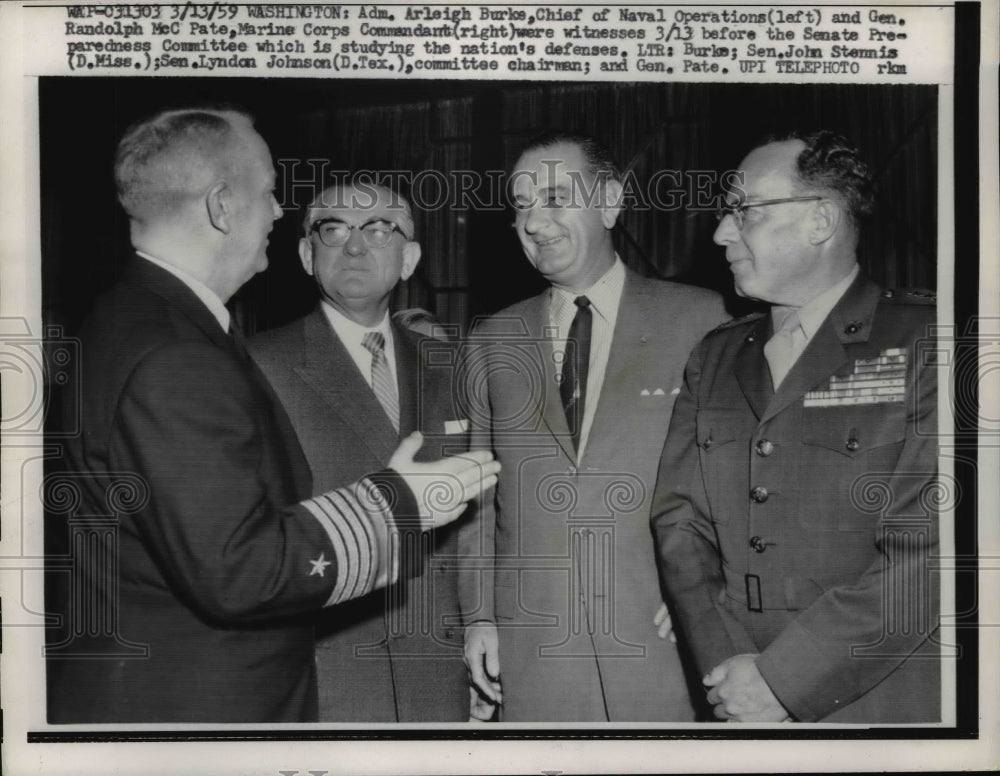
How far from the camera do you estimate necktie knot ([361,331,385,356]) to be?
3051 mm

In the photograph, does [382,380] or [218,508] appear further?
[382,380]

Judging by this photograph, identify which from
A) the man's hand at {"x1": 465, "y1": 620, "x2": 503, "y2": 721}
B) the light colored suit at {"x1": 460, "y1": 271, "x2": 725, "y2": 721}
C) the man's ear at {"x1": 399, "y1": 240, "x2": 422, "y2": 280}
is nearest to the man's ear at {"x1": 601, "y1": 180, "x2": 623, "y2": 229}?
the light colored suit at {"x1": 460, "y1": 271, "x2": 725, "y2": 721}

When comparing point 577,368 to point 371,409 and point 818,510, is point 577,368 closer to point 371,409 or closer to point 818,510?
point 371,409

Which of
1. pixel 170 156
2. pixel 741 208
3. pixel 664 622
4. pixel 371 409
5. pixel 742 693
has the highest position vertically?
pixel 170 156

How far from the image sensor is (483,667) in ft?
10.0

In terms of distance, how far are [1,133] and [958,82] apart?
2.48 metres

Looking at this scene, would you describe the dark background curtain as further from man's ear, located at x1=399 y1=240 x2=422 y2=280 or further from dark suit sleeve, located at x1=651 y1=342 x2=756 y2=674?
dark suit sleeve, located at x1=651 y1=342 x2=756 y2=674

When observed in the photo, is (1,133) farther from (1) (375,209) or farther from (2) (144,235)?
(1) (375,209)

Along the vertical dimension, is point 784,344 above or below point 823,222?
below

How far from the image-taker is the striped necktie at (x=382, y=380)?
3047 mm

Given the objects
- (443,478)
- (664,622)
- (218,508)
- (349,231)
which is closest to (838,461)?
(664,622)

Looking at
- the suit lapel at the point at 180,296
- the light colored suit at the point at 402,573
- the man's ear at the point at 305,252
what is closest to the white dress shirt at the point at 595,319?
the light colored suit at the point at 402,573

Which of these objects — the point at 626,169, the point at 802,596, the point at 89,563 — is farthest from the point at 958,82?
the point at 89,563

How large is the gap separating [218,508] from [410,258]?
79 cm
